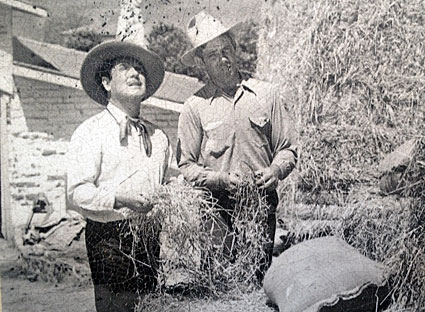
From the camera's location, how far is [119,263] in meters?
3.32

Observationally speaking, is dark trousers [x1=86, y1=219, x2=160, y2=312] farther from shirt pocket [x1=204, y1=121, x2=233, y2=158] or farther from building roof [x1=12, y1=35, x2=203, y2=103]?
building roof [x1=12, y1=35, x2=203, y2=103]

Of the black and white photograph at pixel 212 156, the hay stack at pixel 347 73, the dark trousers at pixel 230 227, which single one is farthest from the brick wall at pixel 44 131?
the hay stack at pixel 347 73

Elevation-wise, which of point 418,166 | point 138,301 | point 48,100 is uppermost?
point 48,100

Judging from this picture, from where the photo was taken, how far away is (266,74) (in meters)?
3.35

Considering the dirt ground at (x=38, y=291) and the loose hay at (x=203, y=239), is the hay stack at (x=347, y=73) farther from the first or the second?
the dirt ground at (x=38, y=291)

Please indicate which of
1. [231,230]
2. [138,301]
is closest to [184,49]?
[231,230]

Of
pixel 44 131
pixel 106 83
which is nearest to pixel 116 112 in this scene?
pixel 106 83

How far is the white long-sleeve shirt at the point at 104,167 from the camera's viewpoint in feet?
10.7

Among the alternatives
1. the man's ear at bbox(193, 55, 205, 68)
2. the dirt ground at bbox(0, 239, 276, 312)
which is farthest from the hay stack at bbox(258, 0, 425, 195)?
the dirt ground at bbox(0, 239, 276, 312)

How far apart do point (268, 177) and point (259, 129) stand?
0.24m

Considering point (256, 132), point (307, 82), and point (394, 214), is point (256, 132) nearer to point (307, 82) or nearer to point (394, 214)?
point (307, 82)

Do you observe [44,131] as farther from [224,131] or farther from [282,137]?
[282,137]

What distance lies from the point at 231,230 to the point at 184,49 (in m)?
0.91

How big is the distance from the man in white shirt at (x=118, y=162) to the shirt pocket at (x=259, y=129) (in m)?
0.42
